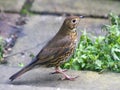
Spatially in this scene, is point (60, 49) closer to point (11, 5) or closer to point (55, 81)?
point (55, 81)

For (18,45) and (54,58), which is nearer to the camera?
(54,58)

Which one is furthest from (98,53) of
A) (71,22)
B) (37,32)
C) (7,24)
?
(7,24)

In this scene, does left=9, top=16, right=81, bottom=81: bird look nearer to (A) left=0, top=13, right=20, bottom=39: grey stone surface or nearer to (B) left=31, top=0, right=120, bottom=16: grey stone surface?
(A) left=0, top=13, right=20, bottom=39: grey stone surface

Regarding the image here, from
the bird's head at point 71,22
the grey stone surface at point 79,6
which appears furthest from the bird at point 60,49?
the grey stone surface at point 79,6

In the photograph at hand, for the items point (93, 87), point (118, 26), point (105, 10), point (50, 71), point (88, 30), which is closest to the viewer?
point (93, 87)

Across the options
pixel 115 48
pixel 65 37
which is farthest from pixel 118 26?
pixel 65 37

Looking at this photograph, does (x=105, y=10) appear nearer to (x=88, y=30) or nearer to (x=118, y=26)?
(x=88, y=30)
